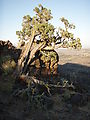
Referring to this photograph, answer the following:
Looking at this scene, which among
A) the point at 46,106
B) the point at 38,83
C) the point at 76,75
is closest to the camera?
the point at 46,106

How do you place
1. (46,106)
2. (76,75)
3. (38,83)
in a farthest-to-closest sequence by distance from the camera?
(76,75)
(38,83)
(46,106)

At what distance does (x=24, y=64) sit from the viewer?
20.3 metres

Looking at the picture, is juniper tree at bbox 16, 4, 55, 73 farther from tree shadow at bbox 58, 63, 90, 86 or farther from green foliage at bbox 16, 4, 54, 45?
tree shadow at bbox 58, 63, 90, 86

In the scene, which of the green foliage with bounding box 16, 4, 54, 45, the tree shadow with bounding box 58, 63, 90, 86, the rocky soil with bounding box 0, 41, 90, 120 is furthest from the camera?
the tree shadow with bounding box 58, 63, 90, 86

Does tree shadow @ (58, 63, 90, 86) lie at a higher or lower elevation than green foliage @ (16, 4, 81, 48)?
lower

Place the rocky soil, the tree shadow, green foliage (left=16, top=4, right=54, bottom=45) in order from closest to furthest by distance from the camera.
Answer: the rocky soil → green foliage (left=16, top=4, right=54, bottom=45) → the tree shadow

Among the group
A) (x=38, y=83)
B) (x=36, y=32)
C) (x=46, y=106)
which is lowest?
(x=46, y=106)

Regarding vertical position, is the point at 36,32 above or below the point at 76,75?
above

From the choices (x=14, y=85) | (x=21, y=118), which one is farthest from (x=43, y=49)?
(x=21, y=118)

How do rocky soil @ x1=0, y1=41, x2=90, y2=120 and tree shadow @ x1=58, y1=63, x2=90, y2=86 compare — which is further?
tree shadow @ x1=58, y1=63, x2=90, y2=86

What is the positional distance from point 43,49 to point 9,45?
4461mm

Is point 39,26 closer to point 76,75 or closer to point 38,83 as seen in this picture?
point 38,83

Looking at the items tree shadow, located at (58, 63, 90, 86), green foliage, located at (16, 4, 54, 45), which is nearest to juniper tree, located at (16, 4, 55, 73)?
green foliage, located at (16, 4, 54, 45)

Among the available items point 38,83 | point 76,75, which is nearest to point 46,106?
point 38,83
